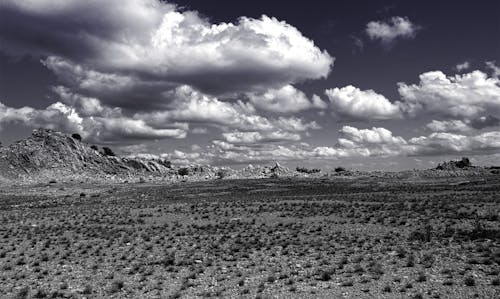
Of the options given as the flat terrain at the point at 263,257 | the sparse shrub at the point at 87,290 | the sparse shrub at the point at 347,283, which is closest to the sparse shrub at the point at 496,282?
the flat terrain at the point at 263,257

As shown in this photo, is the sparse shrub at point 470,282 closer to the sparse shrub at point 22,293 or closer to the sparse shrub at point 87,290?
the sparse shrub at point 87,290

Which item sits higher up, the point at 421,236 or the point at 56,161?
the point at 56,161

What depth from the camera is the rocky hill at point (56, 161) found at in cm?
13900

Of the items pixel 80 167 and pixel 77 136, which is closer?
pixel 80 167

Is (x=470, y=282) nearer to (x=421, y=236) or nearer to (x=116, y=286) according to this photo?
(x=421, y=236)

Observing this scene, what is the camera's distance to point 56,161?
151500mm

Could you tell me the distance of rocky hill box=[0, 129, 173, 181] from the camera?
5472 inches

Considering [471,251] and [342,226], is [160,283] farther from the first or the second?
[342,226]

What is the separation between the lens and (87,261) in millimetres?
20938

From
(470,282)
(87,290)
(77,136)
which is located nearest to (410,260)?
(470,282)

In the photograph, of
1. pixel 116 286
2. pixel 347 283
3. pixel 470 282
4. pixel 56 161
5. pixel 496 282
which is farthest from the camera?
pixel 56 161

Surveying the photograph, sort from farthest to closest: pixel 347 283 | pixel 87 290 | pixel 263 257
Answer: pixel 263 257
pixel 87 290
pixel 347 283

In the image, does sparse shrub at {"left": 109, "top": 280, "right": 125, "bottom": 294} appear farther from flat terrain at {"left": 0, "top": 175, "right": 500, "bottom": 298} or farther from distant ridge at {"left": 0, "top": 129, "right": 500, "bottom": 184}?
distant ridge at {"left": 0, "top": 129, "right": 500, "bottom": 184}

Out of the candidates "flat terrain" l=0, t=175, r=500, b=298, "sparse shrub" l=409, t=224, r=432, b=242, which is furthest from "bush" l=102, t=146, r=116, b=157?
"sparse shrub" l=409, t=224, r=432, b=242
